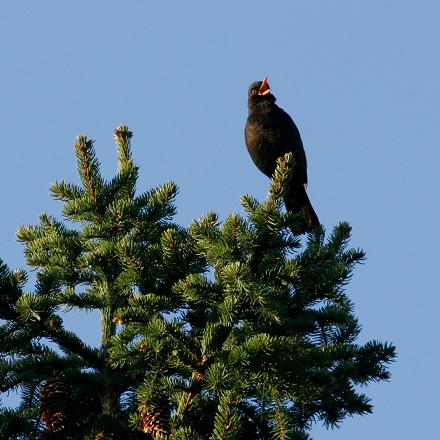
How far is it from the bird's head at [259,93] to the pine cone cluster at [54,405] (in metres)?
4.67

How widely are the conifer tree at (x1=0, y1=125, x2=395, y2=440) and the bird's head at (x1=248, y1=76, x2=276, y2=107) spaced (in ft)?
11.9

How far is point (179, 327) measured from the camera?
11.4 feet

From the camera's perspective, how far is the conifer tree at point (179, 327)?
3.42m

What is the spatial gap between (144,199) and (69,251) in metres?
0.46

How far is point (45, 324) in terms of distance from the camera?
358 cm

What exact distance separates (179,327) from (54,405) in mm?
584

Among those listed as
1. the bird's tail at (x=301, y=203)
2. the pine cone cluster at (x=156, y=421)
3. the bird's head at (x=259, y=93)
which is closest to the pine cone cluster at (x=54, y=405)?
the pine cone cluster at (x=156, y=421)

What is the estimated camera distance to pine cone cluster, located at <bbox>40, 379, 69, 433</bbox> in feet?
11.4

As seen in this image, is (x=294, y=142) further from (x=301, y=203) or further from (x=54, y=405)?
(x=54, y=405)

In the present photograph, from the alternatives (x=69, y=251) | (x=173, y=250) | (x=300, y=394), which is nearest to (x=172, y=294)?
(x=173, y=250)

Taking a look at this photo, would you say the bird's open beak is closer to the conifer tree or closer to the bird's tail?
the bird's tail

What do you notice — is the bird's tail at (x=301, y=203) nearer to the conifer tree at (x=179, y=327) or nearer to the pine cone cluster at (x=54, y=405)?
the conifer tree at (x=179, y=327)

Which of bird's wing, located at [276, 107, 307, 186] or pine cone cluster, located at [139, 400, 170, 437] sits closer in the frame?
pine cone cluster, located at [139, 400, 170, 437]

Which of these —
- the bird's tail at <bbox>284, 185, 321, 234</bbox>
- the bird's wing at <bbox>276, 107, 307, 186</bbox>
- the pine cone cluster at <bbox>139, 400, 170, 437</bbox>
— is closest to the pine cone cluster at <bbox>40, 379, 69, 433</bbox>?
the pine cone cluster at <bbox>139, 400, 170, 437</bbox>
